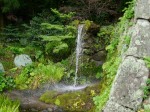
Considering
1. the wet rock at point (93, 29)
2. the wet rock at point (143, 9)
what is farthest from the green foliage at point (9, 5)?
the wet rock at point (143, 9)

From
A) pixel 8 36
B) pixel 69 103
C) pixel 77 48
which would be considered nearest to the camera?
pixel 69 103

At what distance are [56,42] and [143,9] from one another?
605 cm

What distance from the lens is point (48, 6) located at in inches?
592

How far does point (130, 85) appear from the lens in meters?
6.15

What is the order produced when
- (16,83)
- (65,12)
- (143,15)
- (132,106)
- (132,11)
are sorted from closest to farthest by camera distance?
1. (132,106)
2. (143,15)
3. (132,11)
4. (16,83)
5. (65,12)

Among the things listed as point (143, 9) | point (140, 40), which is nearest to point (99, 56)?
point (143, 9)

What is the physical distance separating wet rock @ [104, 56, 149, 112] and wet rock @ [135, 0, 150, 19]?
116cm

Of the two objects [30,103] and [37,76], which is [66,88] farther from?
[30,103]

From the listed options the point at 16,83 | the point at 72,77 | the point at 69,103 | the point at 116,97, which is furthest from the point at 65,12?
the point at 116,97

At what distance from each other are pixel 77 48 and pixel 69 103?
12.2 ft

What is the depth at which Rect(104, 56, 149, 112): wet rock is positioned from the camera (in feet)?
19.5

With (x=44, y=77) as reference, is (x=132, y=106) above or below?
above

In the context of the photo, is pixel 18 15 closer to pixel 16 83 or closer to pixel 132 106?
pixel 16 83

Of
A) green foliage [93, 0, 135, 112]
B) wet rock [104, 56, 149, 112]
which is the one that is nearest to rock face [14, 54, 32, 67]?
green foliage [93, 0, 135, 112]
